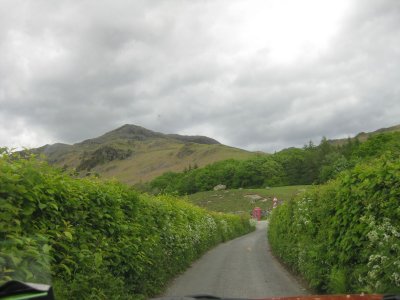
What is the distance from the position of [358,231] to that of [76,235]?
5.00 meters

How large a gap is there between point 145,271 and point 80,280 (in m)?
4.10

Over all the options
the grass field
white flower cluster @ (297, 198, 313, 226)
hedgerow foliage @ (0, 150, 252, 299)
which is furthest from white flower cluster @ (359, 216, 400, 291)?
the grass field

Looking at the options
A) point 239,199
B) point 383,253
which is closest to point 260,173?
point 239,199

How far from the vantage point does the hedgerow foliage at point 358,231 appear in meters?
6.93

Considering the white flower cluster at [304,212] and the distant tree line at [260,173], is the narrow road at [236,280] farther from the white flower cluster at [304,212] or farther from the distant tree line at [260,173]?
the distant tree line at [260,173]

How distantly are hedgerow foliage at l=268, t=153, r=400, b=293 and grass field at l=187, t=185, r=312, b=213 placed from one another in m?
88.6

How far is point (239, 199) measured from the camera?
111812mm

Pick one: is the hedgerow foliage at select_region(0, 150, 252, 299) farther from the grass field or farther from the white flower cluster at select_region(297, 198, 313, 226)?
the grass field

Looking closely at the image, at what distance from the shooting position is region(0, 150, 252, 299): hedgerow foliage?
5.27m

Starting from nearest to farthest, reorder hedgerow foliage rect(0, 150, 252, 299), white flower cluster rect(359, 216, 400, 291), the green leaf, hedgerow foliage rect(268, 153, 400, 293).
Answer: hedgerow foliage rect(0, 150, 252, 299), the green leaf, white flower cluster rect(359, 216, 400, 291), hedgerow foliage rect(268, 153, 400, 293)

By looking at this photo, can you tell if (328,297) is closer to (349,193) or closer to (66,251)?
(66,251)

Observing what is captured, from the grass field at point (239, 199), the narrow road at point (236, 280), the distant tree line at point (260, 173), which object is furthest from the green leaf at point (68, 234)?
the distant tree line at point (260, 173)

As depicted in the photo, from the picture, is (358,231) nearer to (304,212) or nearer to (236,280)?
(304,212)

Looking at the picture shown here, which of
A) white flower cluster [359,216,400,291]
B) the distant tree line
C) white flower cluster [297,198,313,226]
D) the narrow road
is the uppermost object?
the distant tree line
